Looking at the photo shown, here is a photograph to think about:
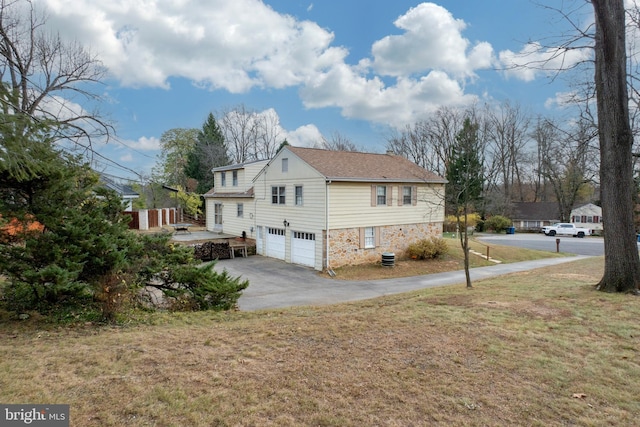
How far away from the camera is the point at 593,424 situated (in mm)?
3348

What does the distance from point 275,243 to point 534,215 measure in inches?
1652

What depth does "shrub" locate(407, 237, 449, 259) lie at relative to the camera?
68.4ft

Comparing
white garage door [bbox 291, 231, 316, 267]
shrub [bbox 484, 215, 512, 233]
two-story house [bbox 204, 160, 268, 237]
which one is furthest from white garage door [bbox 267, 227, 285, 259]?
shrub [bbox 484, 215, 512, 233]

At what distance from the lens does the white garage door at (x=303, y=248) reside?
62.0 ft

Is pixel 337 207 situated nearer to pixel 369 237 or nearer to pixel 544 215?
pixel 369 237

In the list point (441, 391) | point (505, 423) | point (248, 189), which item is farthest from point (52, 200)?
point (248, 189)

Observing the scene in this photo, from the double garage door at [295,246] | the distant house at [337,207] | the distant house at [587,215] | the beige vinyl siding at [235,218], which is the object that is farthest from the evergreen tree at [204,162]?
the distant house at [587,215]

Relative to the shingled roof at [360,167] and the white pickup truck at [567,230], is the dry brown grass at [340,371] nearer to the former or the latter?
the shingled roof at [360,167]

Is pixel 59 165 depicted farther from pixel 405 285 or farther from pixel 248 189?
pixel 248 189

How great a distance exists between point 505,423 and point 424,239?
1926cm

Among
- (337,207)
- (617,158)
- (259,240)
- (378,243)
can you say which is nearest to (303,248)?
(337,207)

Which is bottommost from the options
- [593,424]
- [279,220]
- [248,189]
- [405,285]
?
[405,285]

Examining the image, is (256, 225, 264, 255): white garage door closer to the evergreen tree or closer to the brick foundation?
the brick foundation

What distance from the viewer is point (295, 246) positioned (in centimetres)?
2005
